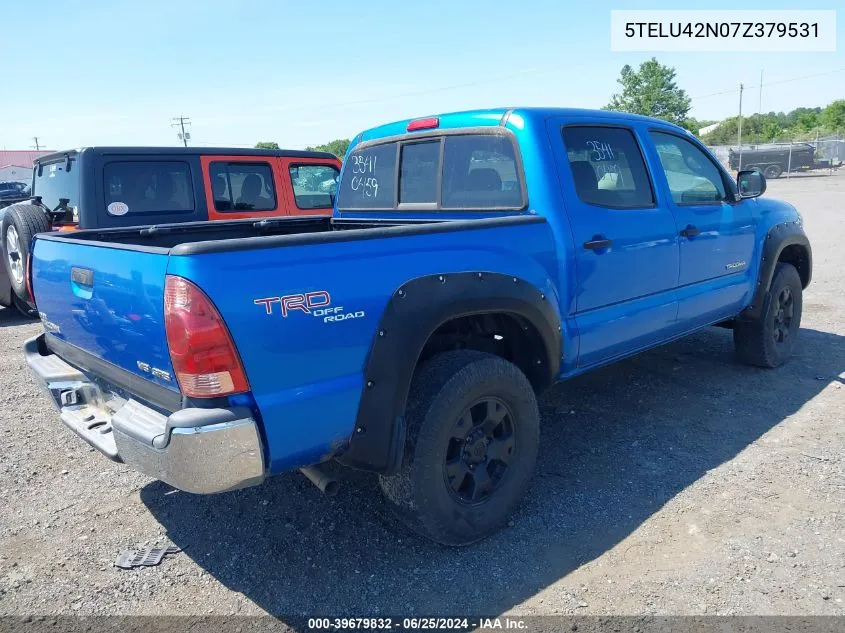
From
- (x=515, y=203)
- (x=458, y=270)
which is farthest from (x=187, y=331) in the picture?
(x=515, y=203)

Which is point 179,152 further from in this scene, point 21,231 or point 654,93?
point 654,93

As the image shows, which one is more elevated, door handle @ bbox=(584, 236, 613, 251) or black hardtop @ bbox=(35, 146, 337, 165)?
black hardtop @ bbox=(35, 146, 337, 165)

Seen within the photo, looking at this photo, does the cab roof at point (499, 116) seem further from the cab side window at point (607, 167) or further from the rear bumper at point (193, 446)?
the rear bumper at point (193, 446)

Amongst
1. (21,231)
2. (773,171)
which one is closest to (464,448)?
(21,231)

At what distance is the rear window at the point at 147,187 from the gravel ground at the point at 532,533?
108 inches

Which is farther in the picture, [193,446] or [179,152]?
[179,152]

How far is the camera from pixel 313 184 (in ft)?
27.1

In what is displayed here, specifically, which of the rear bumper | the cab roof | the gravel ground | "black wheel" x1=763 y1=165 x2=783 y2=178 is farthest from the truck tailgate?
"black wheel" x1=763 y1=165 x2=783 y2=178

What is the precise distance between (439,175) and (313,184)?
474 cm

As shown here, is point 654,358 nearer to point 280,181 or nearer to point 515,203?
point 515,203

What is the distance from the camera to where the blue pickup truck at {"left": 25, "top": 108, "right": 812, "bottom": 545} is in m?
2.19

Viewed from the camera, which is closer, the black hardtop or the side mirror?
the side mirror

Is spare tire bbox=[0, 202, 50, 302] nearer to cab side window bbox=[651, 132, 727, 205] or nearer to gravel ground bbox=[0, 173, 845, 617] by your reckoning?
gravel ground bbox=[0, 173, 845, 617]

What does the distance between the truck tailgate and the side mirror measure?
4.03 meters
